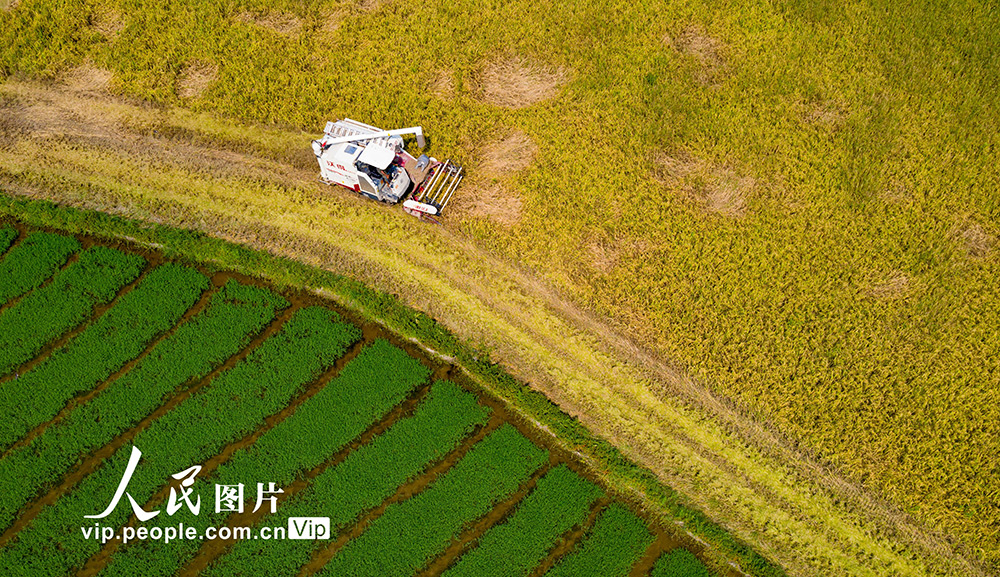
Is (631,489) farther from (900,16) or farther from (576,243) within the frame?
(900,16)

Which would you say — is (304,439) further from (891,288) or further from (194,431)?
(891,288)

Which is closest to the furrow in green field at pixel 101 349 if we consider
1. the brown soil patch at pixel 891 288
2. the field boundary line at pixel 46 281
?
the field boundary line at pixel 46 281

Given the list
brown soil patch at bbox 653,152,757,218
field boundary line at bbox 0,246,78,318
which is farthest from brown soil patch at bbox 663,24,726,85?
field boundary line at bbox 0,246,78,318

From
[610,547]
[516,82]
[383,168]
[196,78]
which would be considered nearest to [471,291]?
[383,168]

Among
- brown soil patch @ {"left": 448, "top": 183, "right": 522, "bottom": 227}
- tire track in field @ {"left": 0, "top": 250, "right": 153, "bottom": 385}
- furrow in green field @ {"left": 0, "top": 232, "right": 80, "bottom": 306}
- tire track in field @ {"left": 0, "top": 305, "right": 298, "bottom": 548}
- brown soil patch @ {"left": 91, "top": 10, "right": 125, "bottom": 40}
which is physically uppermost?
brown soil patch @ {"left": 91, "top": 10, "right": 125, "bottom": 40}

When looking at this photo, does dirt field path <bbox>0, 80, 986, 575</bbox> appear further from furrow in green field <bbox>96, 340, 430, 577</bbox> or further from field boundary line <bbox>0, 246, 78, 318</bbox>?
furrow in green field <bbox>96, 340, 430, 577</bbox>
